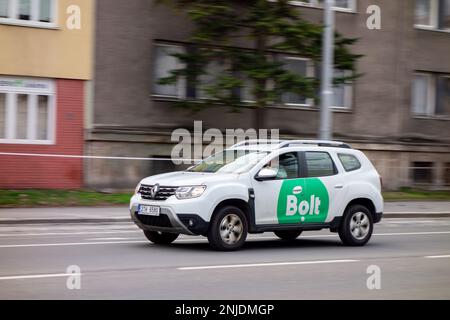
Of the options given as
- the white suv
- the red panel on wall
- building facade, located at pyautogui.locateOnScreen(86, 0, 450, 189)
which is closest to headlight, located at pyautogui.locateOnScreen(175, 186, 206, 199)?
the white suv

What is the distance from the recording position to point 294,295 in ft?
26.1

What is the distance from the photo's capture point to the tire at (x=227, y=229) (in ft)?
37.3

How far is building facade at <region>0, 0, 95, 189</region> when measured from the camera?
2141cm

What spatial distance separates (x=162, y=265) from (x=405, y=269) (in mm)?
3230

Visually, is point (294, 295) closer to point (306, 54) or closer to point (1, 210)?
point (1, 210)

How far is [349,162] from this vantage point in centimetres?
1327

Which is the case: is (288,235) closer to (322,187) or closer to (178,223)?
(322,187)

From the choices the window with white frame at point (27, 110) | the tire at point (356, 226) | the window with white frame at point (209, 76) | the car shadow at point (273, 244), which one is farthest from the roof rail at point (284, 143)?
the window with white frame at point (27, 110)

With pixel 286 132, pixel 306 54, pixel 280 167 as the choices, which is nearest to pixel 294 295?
pixel 280 167

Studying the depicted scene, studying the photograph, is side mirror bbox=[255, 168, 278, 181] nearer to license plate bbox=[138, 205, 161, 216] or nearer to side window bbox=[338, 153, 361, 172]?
license plate bbox=[138, 205, 161, 216]

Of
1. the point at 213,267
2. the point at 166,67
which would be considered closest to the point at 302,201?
the point at 213,267

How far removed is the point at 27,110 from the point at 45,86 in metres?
0.85

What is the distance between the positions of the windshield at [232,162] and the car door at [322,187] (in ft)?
2.75

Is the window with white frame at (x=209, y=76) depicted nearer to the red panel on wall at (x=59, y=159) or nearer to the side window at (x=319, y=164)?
the red panel on wall at (x=59, y=159)
